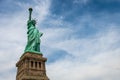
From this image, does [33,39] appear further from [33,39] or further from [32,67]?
[32,67]

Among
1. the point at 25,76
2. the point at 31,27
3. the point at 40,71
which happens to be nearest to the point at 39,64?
the point at 40,71

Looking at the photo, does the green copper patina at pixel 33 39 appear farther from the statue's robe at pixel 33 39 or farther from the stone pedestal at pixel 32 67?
the stone pedestal at pixel 32 67

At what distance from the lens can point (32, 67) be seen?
179ft

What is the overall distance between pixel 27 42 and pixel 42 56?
5.21 m

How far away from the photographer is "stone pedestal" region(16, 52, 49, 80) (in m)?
53.0

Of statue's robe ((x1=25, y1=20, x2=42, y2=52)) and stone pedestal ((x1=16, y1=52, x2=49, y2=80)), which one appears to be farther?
statue's robe ((x1=25, y1=20, x2=42, y2=52))

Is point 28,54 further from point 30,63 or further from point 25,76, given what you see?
point 25,76

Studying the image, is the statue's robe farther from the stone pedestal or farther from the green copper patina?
the stone pedestal

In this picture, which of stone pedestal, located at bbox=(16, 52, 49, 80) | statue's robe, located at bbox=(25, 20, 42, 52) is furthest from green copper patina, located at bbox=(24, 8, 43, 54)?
stone pedestal, located at bbox=(16, 52, 49, 80)

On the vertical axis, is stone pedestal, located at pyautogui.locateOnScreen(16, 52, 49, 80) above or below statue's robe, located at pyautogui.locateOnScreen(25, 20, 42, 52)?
below

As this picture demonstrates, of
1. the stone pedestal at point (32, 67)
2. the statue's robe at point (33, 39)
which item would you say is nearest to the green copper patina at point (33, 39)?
the statue's robe at point (33, 39)

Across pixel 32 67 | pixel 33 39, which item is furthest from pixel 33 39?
pixel 32 67

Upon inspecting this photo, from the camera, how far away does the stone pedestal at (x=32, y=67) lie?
5303 centimetres

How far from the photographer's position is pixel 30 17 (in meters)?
62.1
